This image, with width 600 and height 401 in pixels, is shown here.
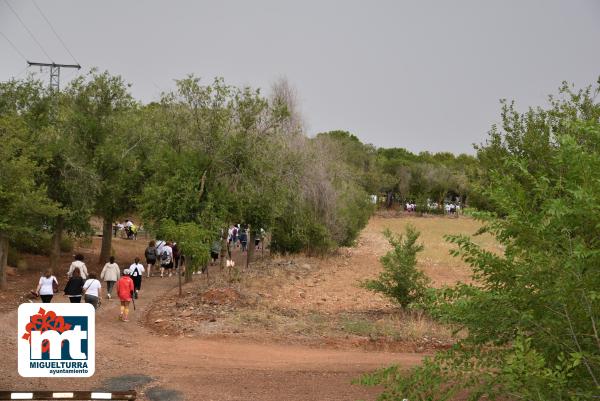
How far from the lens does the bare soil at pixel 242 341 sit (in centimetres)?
1207

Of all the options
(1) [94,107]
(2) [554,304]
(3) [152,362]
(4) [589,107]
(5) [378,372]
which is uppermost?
(1) [94,107]

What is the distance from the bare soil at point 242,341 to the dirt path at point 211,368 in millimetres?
20

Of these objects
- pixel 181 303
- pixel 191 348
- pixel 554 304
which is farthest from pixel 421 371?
pixel 181 303

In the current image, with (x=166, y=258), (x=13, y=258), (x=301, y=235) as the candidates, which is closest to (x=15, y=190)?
(x=166, y=258)

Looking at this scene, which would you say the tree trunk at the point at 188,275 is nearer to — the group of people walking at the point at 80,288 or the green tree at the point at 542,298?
the group of people walking at the point at 80,288

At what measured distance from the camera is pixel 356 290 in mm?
26922

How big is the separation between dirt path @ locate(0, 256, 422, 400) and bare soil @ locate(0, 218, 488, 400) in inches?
0.8

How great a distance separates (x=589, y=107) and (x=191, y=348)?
38.1 ft

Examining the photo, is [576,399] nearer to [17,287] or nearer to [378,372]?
[378,372]

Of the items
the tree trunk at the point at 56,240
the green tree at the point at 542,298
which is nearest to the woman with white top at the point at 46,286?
the tree trunk at the point at 56,240

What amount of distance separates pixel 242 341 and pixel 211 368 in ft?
9.13

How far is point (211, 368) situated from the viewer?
13.4 m

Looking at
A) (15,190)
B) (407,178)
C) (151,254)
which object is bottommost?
(151,254)

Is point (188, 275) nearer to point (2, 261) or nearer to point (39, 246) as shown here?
point (2, 261)
